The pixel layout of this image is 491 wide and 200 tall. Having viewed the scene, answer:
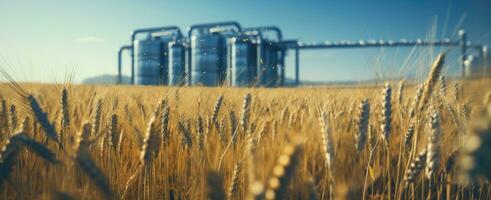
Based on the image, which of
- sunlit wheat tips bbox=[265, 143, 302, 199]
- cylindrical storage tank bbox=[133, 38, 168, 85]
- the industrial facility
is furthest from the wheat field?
cylindrical storage tank bbox=[133, 38, 168, 85]

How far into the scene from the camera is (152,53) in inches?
739

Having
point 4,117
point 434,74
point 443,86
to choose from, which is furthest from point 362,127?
point 4,117

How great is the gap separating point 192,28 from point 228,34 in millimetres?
2413

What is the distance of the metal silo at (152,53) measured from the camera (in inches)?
750

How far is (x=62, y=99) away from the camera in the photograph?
1.15 meters

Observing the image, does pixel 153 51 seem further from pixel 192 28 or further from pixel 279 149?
pixel 279 149

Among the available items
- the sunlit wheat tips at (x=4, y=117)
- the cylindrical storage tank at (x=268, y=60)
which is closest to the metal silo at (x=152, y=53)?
the cylindrical storage tank at (x=268, y=60)

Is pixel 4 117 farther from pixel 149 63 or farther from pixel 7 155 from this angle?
pixel 149 63

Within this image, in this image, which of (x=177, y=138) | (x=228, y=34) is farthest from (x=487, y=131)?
(x=228, y=34)

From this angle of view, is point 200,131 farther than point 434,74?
Yes

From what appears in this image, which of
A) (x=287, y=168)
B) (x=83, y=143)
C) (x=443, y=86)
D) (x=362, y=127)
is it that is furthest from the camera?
(x=443, y=86)

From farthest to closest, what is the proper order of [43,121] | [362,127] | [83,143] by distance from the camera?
[362,127] → [43,121] → [83,143]

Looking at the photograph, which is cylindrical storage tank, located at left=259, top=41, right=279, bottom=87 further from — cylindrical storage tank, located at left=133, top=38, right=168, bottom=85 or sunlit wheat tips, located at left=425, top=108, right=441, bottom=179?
sunlit wheat tips, located at left=425, top=108, right=441, bottom=179

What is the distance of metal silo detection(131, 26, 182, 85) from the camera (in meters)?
19.0
